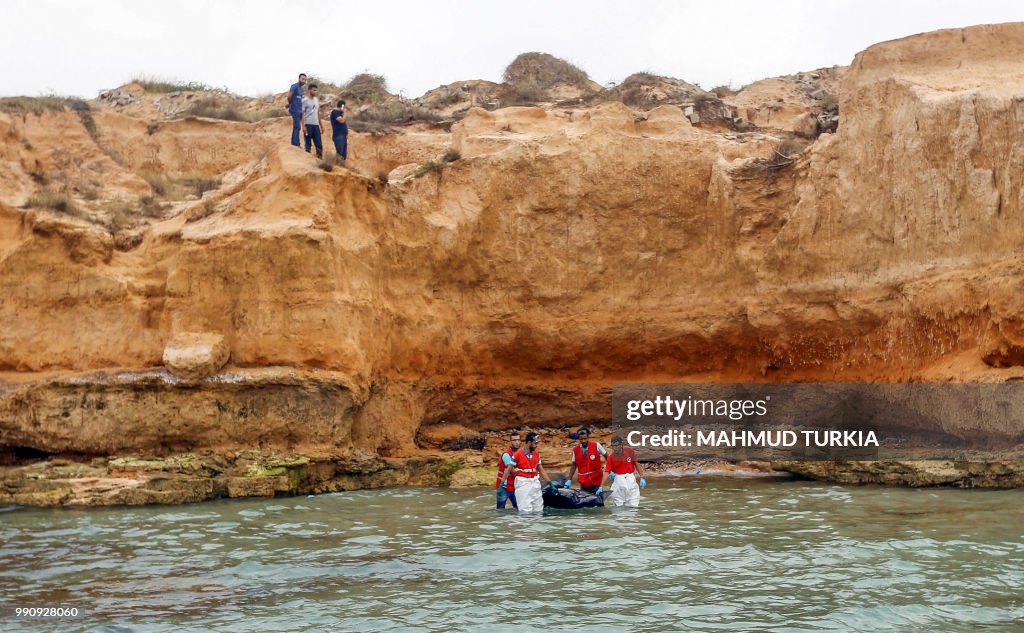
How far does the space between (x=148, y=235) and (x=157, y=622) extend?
11.2m

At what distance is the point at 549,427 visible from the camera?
19141 mm

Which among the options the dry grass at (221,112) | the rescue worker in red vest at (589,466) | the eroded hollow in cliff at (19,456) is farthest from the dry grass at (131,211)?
the rescue worker in red vest at (589,466)

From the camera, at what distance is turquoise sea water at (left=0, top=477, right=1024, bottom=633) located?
7582 millimetres

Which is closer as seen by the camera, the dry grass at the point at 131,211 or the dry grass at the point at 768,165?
the dry grass at the point at 131,211

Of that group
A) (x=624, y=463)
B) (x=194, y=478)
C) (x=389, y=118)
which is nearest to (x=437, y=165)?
(x=194, y=478)

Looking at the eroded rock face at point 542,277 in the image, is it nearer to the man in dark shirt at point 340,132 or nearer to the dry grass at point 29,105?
the man in dark shirt at point 340,132

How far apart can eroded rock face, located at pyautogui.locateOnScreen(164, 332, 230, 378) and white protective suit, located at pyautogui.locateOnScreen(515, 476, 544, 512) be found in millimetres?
5725

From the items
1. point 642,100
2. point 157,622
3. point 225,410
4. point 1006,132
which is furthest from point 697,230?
point 157,622

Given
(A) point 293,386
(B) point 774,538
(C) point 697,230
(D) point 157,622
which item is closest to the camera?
(D) point 157,622

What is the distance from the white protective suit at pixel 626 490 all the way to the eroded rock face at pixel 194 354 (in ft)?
18.9

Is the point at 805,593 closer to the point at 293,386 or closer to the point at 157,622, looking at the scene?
the point at 157,622

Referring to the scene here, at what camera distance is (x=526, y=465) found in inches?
513

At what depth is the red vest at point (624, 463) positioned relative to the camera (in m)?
13.1

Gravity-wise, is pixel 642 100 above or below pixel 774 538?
above
